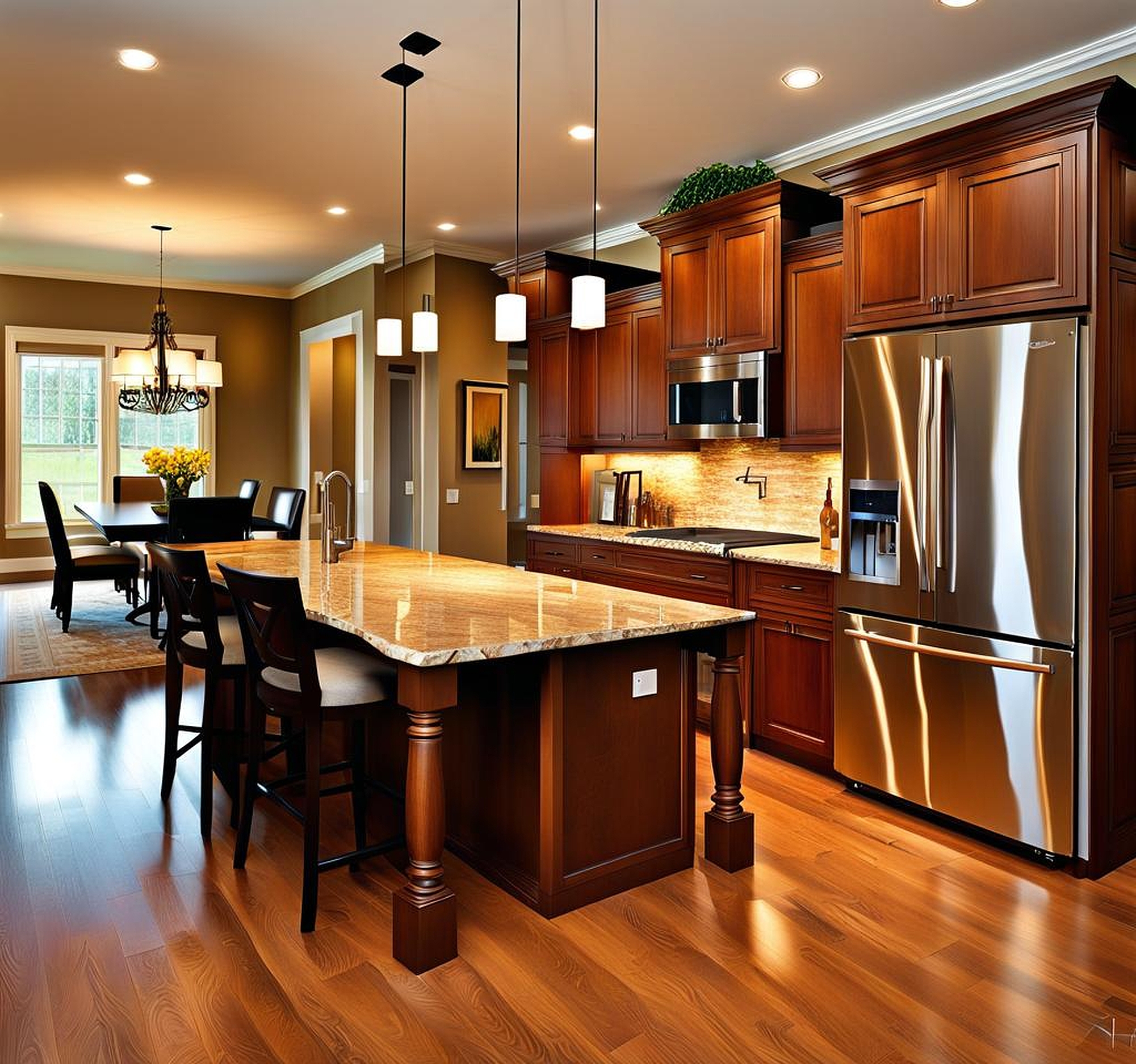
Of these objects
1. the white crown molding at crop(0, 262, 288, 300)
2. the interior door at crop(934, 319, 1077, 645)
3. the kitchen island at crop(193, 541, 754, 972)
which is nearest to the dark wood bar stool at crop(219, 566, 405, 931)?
the kitchen island at crop(193, 541, 754, 972)

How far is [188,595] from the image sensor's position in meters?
3.25

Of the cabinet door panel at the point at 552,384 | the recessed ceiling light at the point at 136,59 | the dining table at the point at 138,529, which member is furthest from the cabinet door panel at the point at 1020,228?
the dining table at the point at 138,529

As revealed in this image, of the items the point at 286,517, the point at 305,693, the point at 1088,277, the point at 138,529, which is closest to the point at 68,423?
the point at 286,517

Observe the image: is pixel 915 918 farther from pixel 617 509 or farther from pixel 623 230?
pixel 623 230

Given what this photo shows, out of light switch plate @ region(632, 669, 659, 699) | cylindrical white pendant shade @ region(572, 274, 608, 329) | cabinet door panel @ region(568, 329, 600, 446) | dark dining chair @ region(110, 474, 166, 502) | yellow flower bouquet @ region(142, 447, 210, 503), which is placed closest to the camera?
light switch plate @ region(632, 669, 659, 699)

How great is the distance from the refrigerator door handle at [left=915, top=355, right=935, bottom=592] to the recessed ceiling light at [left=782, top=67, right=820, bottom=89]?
4.83ft

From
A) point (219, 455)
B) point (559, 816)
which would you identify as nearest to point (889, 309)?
point (559, 816)

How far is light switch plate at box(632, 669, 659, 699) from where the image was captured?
9.09ft

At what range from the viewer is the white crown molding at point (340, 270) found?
24.6ft

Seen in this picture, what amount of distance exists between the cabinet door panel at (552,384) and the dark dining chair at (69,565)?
10.8ft

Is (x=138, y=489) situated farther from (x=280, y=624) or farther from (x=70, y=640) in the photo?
(x=280, y=624)

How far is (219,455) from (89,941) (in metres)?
7.61

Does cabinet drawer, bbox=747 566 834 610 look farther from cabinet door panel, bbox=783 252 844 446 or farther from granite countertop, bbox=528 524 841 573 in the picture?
cabinet door panel, bbox=783 252 844 446

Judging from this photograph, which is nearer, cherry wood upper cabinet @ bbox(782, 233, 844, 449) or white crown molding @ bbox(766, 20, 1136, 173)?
white crown molding @ bbox(766, 20, 1136, 173)
